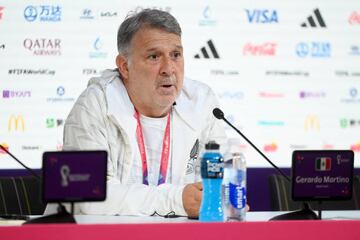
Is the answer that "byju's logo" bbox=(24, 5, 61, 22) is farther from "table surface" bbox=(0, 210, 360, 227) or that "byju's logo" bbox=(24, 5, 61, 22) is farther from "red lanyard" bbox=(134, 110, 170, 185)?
"table surface" bbox=(0, 210, 360, 227)

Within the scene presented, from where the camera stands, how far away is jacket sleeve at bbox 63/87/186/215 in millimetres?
3182

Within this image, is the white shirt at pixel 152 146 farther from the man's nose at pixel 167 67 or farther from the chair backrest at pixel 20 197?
the chair backrest at pixel 20 197

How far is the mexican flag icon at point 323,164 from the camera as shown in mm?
2836

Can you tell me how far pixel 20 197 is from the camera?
3756 mm

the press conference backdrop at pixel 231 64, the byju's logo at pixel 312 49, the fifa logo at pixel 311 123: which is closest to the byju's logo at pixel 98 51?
the press conference backdrop at pixel 231 64

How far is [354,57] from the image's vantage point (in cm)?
597

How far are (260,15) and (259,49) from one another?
0.24m

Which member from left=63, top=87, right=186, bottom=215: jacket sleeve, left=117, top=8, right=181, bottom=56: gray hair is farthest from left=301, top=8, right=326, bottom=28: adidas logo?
left=63, top=87, right=186, bottom=215: jacket sleeve

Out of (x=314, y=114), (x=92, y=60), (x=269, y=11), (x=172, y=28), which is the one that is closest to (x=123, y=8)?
(x=92, y=60)

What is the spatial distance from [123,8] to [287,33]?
3.81 feet

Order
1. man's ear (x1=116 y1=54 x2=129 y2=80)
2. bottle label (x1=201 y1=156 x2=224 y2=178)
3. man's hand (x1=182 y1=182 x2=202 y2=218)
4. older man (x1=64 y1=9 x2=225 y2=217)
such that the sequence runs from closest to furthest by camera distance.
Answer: bottle label (x1=201 y1=156 x2=224 y2=178) < man's hand (x1=182 y1=182 x2=202 y2=218) < older man (x1=64 y1=9 x2=225 y2=217) < man's ear (x1=116 y1=54 x2=129 y2=80)

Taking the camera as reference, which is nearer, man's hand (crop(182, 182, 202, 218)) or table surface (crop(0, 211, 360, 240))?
table surface (crop(0, 211, 360, 240))

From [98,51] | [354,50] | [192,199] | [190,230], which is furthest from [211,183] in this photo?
[354,50]

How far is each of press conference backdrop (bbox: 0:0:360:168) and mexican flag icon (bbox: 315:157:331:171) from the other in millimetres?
2900
